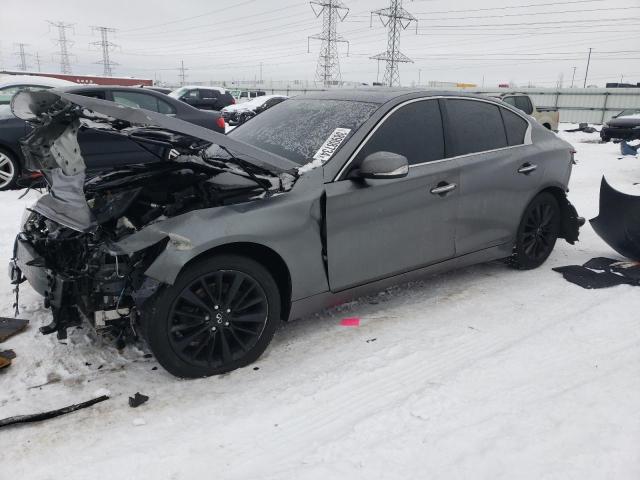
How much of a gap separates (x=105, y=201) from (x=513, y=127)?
349 centimetres

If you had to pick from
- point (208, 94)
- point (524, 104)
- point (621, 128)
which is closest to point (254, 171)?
point (524, 104)

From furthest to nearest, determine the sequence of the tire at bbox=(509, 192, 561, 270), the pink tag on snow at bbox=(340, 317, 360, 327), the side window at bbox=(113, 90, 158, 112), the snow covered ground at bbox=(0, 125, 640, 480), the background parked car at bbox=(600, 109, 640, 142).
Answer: the background parked car at bbox=(600, 109, 640, 142) < the side window at bbox=(113, 90, 158, 112) < the tire at bbox=(509, 192, 561, 270) < the pink tag on snow at bbox=(340, 317, 360, 327) < the snow covered ground at bbox=(0, 125, 640, 480)

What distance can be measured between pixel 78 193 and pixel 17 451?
1.48 meters

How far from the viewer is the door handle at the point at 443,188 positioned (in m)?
3.70

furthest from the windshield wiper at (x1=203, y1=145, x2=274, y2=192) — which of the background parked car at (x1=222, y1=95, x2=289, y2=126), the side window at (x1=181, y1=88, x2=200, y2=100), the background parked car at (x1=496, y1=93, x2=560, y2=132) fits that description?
the side window at (x1=181, y1=88, x2=200, y2=100)

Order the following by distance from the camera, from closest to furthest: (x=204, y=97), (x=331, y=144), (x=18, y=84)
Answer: (x=331, y=144), (x=18, y=84), (x=204, y=97)

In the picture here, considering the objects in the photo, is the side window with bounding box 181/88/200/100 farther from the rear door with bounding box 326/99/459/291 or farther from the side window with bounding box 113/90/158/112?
the rear door with bounding box 326/99/459/291

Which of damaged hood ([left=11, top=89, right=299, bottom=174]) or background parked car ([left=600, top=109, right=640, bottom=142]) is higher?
damaged hood ([left=11, top=89, right=299, bottom=174])

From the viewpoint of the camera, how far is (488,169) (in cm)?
408

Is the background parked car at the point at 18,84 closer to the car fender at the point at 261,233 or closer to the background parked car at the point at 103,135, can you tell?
the background parked car at the point at 103,135

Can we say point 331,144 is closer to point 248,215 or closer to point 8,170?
point 248,215

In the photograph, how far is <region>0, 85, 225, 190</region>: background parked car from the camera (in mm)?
6609

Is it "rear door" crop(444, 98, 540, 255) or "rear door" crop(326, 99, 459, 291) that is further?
"rear door" crop(444, 98, 540, 255)

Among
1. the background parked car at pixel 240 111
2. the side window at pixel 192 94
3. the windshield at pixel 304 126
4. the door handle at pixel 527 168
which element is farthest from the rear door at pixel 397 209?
the side window at pixel 192 94
